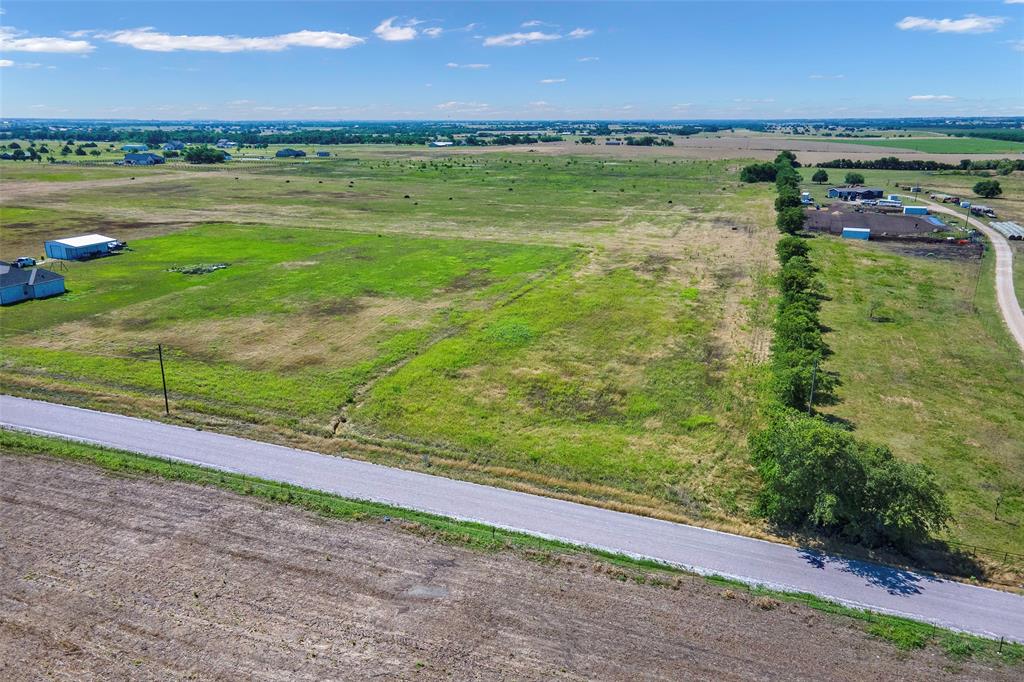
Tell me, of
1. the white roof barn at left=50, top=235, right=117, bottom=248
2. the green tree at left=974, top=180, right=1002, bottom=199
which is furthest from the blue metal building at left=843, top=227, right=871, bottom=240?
the white roof barn at left=50, top=235, right=117, bottom=248

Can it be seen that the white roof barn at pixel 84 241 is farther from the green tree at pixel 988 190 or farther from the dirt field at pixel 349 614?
the green tree at pixel 988 190

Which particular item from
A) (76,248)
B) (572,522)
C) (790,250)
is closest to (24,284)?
(76,248)

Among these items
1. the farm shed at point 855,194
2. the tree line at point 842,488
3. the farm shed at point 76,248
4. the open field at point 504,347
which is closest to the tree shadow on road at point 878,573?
the tree line at point 842,488

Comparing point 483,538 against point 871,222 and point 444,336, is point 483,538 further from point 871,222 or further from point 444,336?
point 871,222

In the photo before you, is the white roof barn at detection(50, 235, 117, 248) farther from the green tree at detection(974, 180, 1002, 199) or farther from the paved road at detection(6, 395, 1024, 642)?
the green tree at detection(974, 180, 1002, 199)

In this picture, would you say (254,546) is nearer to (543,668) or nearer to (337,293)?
(543,668)

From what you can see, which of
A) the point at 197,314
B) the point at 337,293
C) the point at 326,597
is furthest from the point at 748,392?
the point at 197,314
